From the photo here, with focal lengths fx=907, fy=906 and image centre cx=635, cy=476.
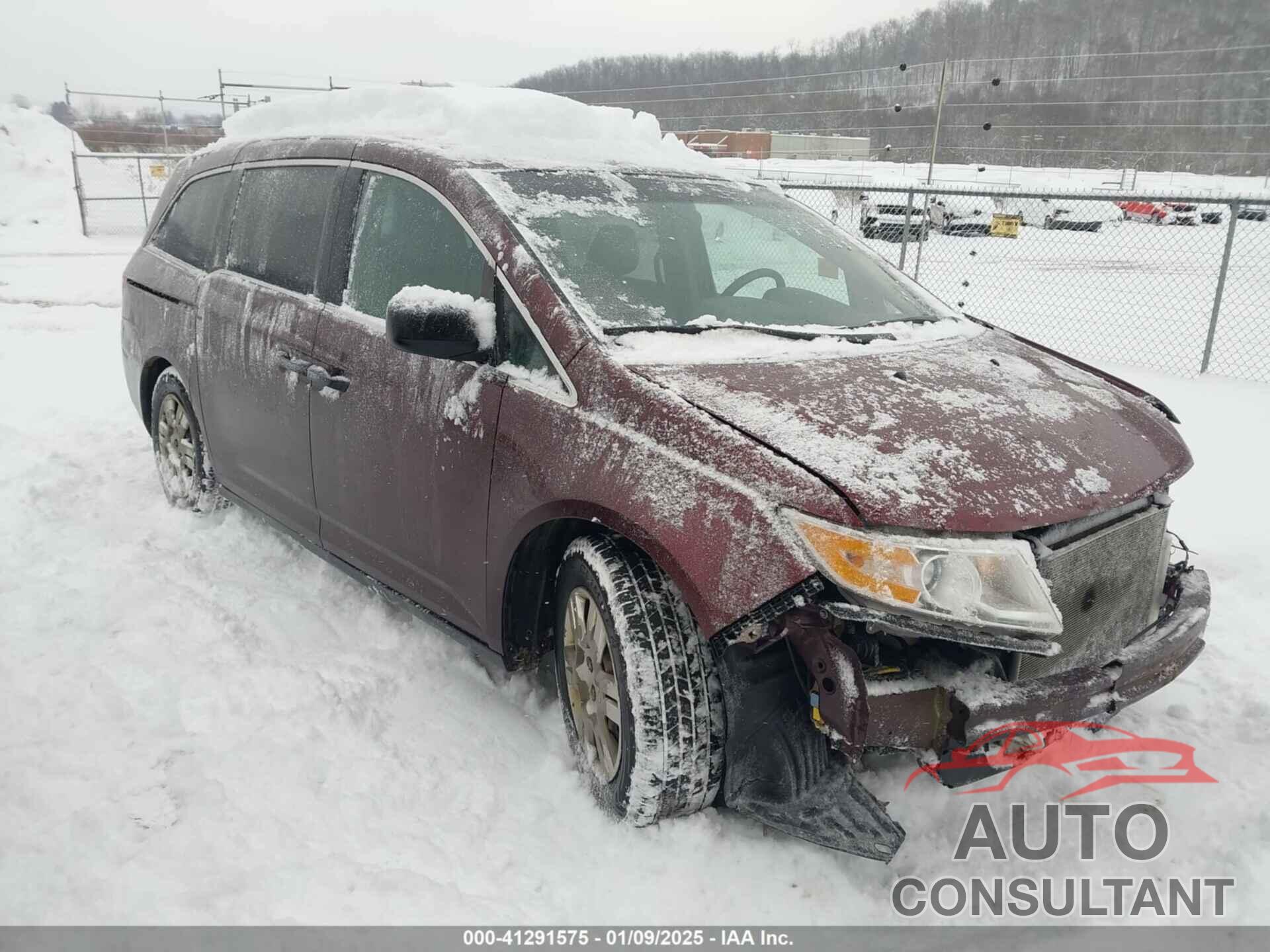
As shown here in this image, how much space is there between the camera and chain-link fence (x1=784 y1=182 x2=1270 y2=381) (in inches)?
335

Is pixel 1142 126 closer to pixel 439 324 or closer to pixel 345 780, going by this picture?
pixel 439 324

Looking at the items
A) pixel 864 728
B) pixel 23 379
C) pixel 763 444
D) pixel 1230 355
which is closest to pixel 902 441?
pixel 763 444

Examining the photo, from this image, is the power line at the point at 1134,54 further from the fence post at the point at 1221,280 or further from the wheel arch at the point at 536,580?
the wheel arch at the point at 536,580

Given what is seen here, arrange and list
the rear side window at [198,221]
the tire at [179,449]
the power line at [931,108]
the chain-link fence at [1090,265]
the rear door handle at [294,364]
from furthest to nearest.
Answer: the power line at [931,108] < the chain-link fence at [1090,265] < the tire at [179,449] < the rear side window at [198,221] < the rear door handle at [294,364]

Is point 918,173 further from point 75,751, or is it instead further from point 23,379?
point 75,751

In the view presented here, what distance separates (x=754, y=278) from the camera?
10.5 feet

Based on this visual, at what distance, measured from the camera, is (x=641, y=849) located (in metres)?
2.34

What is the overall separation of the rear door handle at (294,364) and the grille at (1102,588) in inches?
97.9

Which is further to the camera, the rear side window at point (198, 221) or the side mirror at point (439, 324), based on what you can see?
the rear side window at point (198, 221)

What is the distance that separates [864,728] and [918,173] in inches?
1252

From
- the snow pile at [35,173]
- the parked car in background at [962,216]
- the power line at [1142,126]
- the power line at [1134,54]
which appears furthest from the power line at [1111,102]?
the snow pile at [35,173]

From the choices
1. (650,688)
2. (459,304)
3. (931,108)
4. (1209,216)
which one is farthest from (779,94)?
(650,688)

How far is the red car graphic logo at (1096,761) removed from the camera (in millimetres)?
2127

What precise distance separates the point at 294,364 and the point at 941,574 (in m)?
2.42
